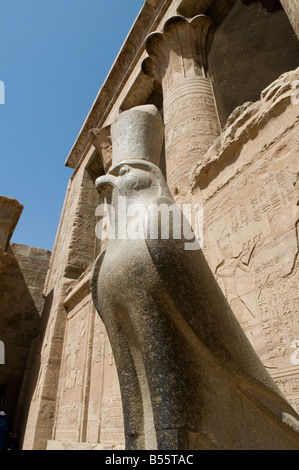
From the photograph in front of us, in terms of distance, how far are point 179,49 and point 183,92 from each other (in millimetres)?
995

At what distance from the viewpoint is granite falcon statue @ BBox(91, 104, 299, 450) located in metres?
1.01

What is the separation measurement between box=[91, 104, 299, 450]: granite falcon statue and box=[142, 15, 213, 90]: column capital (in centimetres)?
395

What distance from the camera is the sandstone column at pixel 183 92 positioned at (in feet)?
12.2

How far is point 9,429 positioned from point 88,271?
3851 millimetres

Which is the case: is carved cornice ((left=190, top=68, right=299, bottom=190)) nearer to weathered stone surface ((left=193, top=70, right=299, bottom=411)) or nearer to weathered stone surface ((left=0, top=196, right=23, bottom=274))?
weathered stone surface ((left=193, top=70, right=299, bottom=411))

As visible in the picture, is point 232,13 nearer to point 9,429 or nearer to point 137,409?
point 137,409

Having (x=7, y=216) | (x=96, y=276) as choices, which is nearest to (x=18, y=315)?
(x=7, y=216)

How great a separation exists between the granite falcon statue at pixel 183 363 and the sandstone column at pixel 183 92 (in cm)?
222

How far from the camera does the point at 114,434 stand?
3.86 meters

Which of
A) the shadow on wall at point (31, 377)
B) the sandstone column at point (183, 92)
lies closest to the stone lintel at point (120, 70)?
the sandstone column at point (183, 92)

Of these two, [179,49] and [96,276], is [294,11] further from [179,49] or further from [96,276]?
[96,276]

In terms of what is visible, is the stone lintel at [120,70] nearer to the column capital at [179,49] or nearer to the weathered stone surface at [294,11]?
the column capital at [179,49]

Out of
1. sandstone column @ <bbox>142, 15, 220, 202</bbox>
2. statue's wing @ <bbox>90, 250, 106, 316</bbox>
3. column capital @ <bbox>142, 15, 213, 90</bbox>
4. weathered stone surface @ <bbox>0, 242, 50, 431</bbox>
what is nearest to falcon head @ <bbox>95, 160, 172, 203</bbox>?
statue's wing @ <bbox>90, 250, 106, 316</bbox>

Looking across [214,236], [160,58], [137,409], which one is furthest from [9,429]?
[160,58]
